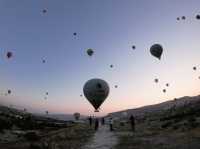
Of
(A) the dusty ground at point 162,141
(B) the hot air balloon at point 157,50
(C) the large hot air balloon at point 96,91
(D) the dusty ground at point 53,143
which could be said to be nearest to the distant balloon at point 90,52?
(C) the large hot air balloon at point 96,91

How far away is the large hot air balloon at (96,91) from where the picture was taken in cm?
4419

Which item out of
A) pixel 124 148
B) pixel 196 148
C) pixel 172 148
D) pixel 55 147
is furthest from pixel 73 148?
pixel 196 148

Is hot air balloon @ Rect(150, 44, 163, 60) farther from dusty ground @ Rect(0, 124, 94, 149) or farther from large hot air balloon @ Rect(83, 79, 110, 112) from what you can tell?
dusty ground @ Rect(0, 124, 94, 149)

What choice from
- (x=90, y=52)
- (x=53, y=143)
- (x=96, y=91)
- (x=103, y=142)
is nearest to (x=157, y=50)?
(x=90, y=52)

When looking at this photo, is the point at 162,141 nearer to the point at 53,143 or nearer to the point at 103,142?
the point at 103,142

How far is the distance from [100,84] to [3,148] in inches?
630

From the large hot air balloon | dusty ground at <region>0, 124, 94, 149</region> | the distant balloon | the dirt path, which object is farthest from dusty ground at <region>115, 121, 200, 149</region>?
the distant balloon

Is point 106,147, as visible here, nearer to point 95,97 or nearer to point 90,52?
point 95,97

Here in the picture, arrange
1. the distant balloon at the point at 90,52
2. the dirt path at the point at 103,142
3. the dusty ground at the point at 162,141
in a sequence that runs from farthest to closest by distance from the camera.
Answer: the distant balloon at the point at 90,52 → the dirt path at the point at 103,142 → the dusty ground at the point at 162,141

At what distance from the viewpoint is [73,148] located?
28.1 metres

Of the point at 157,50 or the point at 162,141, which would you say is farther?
the point at 157,50

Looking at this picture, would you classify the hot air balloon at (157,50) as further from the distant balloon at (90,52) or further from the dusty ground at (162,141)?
the dusty ground at (162,141)

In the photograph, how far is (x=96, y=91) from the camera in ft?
145

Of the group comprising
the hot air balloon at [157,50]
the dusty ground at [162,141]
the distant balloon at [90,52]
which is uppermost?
the distant balloon at [90,52]
